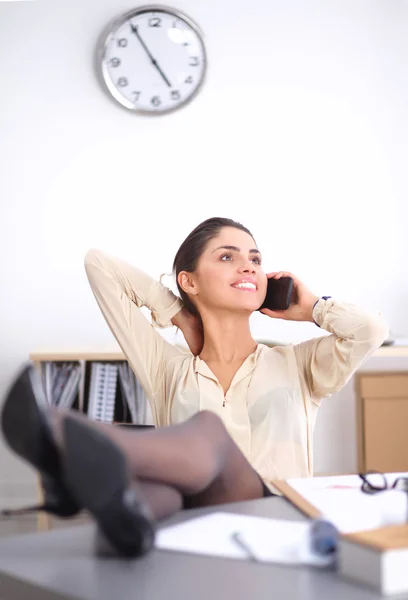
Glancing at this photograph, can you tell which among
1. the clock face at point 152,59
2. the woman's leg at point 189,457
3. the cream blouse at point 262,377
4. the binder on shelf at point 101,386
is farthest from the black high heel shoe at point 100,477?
the clock face at point 152,59

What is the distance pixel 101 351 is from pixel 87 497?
214 centimetres

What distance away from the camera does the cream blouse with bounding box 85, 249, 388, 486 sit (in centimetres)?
177

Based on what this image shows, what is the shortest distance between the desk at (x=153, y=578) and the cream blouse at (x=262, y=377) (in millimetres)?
706

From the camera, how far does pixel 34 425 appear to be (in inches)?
38.1

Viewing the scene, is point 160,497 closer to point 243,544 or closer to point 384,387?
point 243,544

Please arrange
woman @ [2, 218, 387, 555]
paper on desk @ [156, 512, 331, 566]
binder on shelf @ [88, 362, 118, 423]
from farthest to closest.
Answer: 1. binder on shelf @ [88, 362, 118, 423]
2. woman @ [2, 218, 387, 555]
3. paper on desk @ [156, 512, 331, 566]

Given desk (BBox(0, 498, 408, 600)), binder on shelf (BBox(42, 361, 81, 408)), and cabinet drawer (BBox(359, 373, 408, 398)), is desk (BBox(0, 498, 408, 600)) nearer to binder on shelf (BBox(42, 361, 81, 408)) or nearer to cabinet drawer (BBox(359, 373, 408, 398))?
binder on shelf (BBox(42, 361, 81, 408))

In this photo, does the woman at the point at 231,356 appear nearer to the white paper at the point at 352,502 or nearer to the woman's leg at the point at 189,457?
the woman's leg at the point at 189,457

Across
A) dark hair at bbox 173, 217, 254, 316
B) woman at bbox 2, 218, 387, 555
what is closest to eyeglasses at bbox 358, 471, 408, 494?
woman at bbox 2, 218, 387, 555

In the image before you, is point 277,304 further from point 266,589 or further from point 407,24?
point 407,24

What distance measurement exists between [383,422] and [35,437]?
2514 millimetres

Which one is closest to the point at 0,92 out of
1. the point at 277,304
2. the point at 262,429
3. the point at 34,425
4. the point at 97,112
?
the point at 97,112

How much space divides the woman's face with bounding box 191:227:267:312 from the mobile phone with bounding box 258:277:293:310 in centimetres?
6

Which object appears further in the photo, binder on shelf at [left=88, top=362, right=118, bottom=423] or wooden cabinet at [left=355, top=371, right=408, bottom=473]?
wooden cabinet at [left=355, top=371, right=408, bottom=473]
